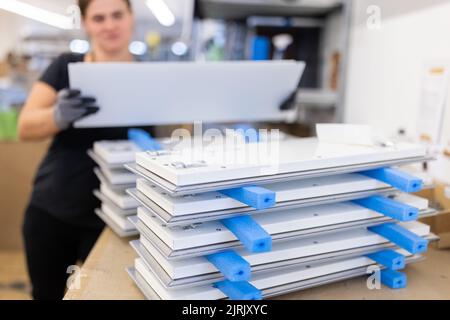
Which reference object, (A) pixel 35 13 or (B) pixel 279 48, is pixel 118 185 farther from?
(B) pixel 279 48

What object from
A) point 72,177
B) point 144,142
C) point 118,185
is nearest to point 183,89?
point 144,142

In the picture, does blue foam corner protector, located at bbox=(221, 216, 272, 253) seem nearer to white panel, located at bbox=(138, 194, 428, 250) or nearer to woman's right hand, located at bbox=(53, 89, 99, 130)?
white panel, located at bbox=(138, 194, 428, 250)

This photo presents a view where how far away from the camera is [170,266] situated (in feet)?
1.87

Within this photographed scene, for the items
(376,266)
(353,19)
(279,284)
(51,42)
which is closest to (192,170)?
(279,284)

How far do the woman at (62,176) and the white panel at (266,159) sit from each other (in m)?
0.48

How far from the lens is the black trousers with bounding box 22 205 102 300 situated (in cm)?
112

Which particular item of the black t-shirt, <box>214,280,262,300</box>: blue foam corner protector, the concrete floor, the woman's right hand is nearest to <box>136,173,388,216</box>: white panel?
<box>214,280,262,300</box>: blue foam corner protector

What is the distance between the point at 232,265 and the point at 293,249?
129mm

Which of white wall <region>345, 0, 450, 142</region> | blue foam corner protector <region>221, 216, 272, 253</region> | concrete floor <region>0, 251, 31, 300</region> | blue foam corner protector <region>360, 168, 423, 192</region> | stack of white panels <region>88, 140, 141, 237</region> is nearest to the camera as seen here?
blue foam corner protector <region>221, 216, 272, 253</region>

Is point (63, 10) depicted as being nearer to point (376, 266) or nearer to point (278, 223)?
point (278, 223)

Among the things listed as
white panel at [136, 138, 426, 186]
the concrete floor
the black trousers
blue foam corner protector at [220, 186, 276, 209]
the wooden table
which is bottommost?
the concrete floor

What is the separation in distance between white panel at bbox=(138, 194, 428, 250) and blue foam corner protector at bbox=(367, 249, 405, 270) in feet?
0.22

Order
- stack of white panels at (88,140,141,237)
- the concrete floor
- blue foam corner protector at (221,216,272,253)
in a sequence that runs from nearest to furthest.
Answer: blue foam corner protector at (221,216,272,253) → stack of white panels at (88,140,141,237) → the concrete floor

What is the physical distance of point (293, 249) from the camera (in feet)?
2.07
